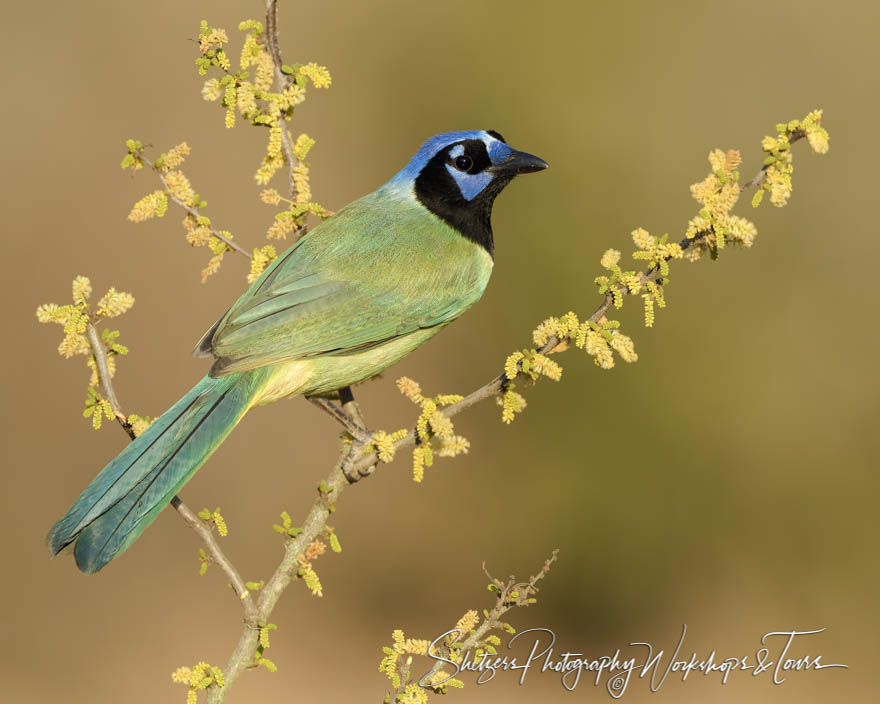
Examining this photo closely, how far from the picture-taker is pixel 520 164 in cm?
443

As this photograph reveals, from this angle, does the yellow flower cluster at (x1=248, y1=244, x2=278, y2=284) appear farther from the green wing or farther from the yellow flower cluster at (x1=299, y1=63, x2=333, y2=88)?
the yellow flower cluster at (x1=299, y1=63, x2=333, y2=88)

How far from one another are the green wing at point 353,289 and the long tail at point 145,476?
0.17 m

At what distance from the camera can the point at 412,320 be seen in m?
4.18

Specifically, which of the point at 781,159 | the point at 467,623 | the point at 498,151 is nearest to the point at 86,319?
the point at 467,623

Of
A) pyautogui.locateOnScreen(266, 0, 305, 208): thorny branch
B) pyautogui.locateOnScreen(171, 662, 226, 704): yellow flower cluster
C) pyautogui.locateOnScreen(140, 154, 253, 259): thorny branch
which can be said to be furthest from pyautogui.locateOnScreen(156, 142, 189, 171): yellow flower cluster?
pyautogui.locateOnScreen(171, 662, 226, 704): yellow flower cluster

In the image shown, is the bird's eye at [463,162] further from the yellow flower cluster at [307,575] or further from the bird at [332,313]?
the yellow flower cluster at [307,575]

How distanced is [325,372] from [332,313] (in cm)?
26

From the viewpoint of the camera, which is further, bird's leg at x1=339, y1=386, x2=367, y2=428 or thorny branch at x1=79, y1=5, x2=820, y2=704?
bird's leg at x1=339, y1=386, x2=367, y2=428

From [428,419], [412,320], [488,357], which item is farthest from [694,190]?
[488,357]

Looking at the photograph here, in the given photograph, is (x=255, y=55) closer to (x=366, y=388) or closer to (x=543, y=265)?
(x=543, y=265)

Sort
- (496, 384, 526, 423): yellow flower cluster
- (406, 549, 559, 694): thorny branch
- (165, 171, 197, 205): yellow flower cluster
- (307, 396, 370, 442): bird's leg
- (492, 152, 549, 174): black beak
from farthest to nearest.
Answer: (492, 152, 549, 174): black beak < (307, 396, 370, 442): bird's leg < (165, 171, 197, 205): yellow flower cluster < (496, 384, 526, 423): yellow flower cluster < (406, 549, 559, 694): thorny branch

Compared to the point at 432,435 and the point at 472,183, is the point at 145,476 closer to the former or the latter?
the point at 432,435

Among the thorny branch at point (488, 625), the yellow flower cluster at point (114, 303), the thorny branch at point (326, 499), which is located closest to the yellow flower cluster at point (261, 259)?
the thorny branch at point (326, 499)

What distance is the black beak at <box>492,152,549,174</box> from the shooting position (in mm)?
4414
